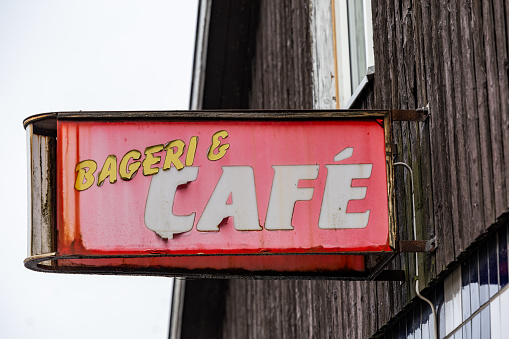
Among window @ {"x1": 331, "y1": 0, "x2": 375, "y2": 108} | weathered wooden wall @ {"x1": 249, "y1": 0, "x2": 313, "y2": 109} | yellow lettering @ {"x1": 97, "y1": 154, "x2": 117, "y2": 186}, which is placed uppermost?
weathered wooden wall @ {"x1": 249, "y1": 0, "x2": 313, "y2": 109}

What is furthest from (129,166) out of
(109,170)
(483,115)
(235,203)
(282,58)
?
(282,58)

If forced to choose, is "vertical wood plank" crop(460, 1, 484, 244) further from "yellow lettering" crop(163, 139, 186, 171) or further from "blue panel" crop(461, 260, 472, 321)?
"yellow lettering" crop(163, 139, 186, 171)

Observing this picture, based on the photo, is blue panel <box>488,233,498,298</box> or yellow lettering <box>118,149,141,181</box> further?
yellow lettering <box>118,149,141,181</box>

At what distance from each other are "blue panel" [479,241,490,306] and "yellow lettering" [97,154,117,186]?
1.78 meters

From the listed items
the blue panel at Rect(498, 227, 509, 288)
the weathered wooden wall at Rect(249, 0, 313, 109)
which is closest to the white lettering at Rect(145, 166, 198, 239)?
the blue panel at Rect(498, 227, 509, 288)

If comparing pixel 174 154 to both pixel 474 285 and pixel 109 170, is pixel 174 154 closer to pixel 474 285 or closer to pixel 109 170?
pixel 109 170

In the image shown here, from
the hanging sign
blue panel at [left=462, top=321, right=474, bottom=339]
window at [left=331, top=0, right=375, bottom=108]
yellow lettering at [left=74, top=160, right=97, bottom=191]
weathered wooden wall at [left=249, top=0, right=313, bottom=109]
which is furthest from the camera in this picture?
weathered wooden wall at [left=249, top=0, right=313, bottom=109]

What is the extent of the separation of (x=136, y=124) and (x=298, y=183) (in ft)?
2.80

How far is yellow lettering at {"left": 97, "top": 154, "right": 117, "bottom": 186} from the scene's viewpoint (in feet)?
14.3

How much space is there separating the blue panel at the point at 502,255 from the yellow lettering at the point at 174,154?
155 centimetres

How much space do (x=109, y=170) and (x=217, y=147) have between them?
1.79 feet

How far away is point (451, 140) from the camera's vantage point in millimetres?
4281

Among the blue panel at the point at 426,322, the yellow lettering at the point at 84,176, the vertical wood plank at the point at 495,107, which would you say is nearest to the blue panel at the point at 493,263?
the vertical wood plank at the point at 495,107

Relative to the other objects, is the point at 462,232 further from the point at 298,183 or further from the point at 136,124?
the point at 136,124
